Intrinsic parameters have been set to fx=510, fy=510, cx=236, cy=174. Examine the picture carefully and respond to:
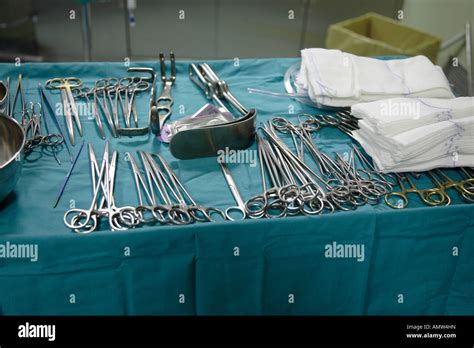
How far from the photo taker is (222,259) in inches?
51.2

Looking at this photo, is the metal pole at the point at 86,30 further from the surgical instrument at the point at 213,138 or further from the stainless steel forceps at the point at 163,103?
the surgical instrument at the point at 213,138

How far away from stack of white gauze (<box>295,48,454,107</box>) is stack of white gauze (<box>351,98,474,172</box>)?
195mm

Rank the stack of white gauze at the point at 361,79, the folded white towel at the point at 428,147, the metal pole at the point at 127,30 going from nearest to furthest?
the folded white towel at the point at 428,147 < the stack of white gauze at the point at 361,79 < the metal pole at the point at 127,30

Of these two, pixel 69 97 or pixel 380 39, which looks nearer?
pixel 69 97

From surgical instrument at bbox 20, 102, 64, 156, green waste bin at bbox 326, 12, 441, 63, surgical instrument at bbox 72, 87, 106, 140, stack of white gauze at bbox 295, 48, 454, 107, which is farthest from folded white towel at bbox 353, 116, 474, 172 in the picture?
green waste bin at bbox 326, 12, 441, 63

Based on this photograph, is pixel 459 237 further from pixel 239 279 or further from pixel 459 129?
pixel 239 279

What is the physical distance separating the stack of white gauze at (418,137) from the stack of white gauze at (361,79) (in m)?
0.19

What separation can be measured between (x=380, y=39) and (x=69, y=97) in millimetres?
1805

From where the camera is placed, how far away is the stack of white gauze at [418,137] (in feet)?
4.71

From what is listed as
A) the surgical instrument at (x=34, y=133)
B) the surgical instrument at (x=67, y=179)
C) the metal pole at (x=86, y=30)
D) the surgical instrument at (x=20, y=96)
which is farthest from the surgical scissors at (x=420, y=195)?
the metal pole at (x=86, y=30)

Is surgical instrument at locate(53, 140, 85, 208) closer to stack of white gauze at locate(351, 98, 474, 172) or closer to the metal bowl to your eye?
the metal bowl

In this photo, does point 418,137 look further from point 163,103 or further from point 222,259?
point 163,103

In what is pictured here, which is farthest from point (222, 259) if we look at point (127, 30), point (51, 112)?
point (127, 30)

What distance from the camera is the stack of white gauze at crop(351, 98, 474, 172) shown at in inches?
56.6
